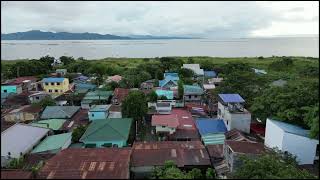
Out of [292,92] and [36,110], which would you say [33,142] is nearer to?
[36,110]

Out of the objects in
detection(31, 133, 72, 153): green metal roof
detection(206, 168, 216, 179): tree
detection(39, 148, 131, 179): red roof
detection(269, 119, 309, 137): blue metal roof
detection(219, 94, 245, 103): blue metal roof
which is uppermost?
detection(219, 94, 245, 103): blue metal roof

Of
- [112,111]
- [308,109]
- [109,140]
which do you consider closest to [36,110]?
[112,111]

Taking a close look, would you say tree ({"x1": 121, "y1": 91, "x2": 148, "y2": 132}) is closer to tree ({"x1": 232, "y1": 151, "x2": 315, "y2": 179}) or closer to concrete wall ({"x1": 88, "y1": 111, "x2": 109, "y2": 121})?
concrete wall ({"x1": 88, "y1": 111, "x2": 109, "y2": 121})

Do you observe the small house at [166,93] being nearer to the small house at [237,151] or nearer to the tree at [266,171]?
the small house at [237,151]

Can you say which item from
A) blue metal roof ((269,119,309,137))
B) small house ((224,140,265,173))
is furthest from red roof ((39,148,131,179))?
blue metal roof ((269,119,309,137))

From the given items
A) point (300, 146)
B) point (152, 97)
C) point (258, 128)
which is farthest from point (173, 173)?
point (152, 97)

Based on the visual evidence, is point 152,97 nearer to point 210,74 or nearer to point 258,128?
point 258,128
